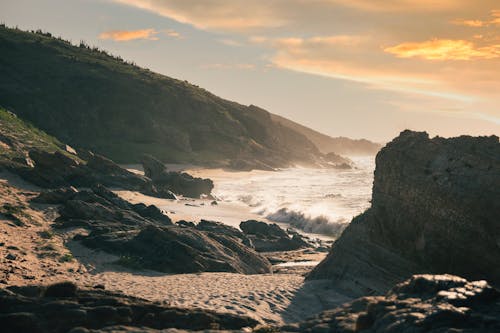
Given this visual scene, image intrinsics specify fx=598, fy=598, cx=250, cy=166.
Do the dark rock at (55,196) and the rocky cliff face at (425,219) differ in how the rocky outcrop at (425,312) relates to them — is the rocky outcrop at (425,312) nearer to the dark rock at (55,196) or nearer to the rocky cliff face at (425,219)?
the rocky cliff face at (425,219)

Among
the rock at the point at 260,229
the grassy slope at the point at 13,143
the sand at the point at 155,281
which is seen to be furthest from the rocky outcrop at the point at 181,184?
the sand at the point at 155,281

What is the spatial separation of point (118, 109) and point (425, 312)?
10385 centimetres

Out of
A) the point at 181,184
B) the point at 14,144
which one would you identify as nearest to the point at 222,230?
the point at 14,144

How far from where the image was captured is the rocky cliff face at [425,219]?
1645cm

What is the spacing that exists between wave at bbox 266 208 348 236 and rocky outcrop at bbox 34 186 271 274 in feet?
58.0

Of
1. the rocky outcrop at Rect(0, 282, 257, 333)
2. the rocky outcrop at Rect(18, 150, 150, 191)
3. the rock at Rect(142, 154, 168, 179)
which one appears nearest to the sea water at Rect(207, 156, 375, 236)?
the rock at Rect(142, 154, 168, 179)

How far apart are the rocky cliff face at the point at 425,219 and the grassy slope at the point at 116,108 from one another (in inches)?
2915

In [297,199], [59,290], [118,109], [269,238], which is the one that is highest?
[118,109]

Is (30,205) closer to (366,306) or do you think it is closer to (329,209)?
(366,306)

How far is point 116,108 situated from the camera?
361ft

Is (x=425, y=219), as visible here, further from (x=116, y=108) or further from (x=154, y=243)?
(x=116, y=108)

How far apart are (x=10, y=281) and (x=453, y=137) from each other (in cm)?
1505

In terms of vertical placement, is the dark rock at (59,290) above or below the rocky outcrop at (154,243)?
above

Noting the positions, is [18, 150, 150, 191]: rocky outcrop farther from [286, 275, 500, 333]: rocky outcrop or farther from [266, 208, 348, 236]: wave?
[286, 275, 500, 333]: rocky outcrop
